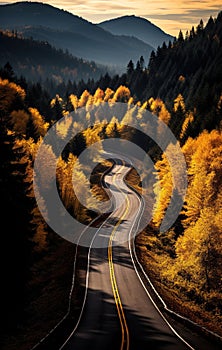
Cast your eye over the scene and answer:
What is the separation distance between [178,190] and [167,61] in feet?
379

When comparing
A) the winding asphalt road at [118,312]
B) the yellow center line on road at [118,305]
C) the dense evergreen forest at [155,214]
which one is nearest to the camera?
the winding asphalt road at [118,312]

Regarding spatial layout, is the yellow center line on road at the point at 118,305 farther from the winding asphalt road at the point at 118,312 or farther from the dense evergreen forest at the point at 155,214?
the dense evergreen forest at the point at 155,214

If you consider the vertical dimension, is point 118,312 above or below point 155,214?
below

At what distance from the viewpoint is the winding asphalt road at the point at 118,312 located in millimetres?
23156

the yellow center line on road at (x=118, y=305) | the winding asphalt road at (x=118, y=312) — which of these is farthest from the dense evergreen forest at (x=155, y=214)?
the yellow center line on road at (x=118, y=305)

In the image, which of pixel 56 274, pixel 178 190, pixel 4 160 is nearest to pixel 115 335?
pixel 4 160

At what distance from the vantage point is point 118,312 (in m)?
28.8

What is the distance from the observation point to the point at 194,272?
126 feet

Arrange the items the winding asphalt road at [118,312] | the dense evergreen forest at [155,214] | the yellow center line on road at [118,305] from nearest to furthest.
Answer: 1. the winding asphalt road at [118,312]
2. the yellow center line on road at [118,305]
3. the dense evergreen forest at [155,214]

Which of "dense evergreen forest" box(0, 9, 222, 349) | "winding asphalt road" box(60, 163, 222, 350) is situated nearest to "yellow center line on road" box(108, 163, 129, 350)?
"winding asphalt road" box(60, 163, 222, 350)

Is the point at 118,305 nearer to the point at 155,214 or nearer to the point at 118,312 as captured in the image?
the point at 118,312

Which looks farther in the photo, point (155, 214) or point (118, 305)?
point (155, 214)

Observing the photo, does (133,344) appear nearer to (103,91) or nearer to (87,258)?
(87,258)

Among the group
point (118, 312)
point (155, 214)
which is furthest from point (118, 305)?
point (155, 214)
